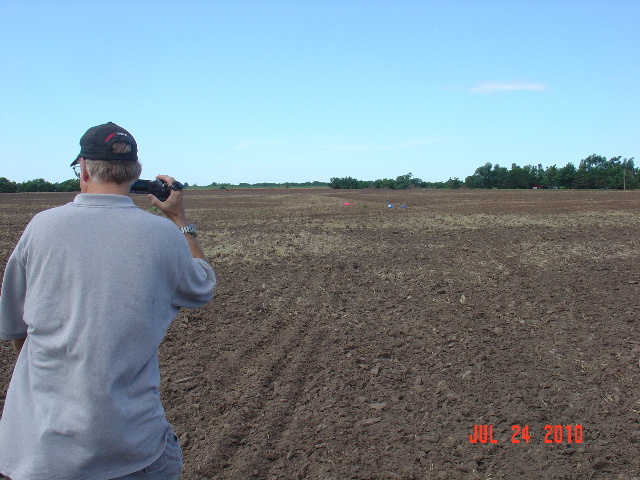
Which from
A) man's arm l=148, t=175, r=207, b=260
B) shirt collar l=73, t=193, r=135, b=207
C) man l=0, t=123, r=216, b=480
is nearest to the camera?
man l=0, t=123, r=216, b=480

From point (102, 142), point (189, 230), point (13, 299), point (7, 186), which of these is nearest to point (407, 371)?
point (189, 230)

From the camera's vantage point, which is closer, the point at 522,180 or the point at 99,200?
the point at 99,200

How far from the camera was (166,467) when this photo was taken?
184 cm

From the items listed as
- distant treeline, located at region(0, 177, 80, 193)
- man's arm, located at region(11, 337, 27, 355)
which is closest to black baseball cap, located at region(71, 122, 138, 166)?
man's arm, located at region(11, 337, 27, 355)

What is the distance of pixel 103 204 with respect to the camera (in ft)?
5.67

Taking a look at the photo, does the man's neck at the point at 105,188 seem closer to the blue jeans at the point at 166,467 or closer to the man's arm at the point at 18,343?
the man's arm at the point at 18,343

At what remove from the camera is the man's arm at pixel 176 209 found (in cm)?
210

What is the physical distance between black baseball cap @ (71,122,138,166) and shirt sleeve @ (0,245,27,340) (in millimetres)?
390

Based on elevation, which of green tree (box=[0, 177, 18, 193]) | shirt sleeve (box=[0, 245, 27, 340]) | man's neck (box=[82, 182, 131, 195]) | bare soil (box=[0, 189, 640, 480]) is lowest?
bare soil (box=[0, 189, 640, 480])

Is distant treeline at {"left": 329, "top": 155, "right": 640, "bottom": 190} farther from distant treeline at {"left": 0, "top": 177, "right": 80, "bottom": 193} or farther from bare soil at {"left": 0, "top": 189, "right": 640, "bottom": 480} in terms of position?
bare soil at {"left": 0, "top": 189, "right": 640, "bottom": 480}

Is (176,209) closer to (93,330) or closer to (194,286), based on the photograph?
(194,286)

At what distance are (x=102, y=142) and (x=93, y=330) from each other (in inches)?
23.7

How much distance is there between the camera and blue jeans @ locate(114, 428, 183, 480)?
176cm

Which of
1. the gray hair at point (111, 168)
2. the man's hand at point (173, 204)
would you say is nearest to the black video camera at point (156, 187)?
the man's hand at point (173, 204)
